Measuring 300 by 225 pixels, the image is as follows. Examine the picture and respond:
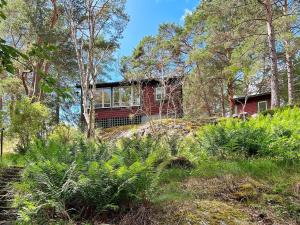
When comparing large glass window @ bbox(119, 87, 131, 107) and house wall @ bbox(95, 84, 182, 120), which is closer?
house wall @ bbox(95, 84, 182, 120)

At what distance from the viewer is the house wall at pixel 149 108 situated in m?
23.4

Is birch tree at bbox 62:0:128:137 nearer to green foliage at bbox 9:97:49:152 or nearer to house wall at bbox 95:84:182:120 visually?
green foliage at bbox 9:97:49:152

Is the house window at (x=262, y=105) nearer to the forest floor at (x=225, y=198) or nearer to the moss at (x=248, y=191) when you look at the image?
the forest floor at (x=225, y=198)

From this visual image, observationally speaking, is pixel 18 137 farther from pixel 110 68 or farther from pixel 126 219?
pixel 110 68

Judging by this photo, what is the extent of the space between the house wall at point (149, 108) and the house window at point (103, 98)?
40 cm

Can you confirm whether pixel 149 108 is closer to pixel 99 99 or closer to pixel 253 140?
pixel 99 99

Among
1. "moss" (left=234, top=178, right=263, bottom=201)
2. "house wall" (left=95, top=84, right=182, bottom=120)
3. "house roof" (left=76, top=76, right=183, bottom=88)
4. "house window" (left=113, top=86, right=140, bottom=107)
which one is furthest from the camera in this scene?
"house window" (left=113, top=86, right=140, bottom=107)

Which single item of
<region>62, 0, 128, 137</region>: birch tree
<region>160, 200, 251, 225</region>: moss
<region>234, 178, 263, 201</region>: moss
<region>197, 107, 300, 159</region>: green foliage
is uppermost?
<region>62, 0, 128, 137</region>: birch tree

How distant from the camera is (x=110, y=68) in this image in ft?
92.1

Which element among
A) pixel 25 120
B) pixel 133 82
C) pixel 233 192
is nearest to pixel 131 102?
pixel 133 82

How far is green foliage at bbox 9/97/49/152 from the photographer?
40.5 feet

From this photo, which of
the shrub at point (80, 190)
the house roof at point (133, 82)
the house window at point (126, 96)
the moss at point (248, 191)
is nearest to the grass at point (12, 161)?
the shrub at point (80, 190)

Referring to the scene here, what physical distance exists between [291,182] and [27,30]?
1914 cm

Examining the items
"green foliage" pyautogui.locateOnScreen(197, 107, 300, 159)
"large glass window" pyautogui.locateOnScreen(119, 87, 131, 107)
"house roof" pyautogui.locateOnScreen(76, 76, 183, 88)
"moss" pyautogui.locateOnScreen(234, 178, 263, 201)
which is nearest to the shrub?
"moss" pyautogui.locateOnScreen(234, 178, 263, 201)
